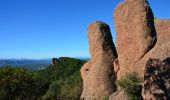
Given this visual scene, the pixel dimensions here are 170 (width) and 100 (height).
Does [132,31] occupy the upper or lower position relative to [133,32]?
→ upper

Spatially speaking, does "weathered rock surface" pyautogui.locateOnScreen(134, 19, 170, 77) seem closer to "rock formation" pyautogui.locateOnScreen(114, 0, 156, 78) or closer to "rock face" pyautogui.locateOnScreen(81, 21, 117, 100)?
"rock formation" pyautogui.locateOnScreen(114, 0, 156, 78)

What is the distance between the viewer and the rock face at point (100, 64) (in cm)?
4059

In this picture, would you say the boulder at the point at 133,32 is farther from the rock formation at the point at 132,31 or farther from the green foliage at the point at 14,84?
the green foliage at the point at 14,84

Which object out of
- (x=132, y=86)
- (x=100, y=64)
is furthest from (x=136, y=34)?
(x=100, y=64)

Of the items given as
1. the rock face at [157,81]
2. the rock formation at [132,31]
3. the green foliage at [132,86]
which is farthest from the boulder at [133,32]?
the rock face at [157,81]

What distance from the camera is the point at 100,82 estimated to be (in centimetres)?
4075

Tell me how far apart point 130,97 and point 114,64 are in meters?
10.7

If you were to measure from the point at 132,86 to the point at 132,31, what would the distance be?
7593mm

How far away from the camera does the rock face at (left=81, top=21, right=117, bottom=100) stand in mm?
40594

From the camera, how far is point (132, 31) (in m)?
36.2

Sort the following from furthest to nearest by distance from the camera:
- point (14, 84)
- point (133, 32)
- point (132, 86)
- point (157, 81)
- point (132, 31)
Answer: point (14, 84) < point (132, 31) < point (133, 32) < point (132, 86) < point (157, 81)

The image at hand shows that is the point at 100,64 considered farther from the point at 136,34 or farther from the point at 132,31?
the point at 136,34

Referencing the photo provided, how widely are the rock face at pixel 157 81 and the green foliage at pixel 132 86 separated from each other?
1.22m

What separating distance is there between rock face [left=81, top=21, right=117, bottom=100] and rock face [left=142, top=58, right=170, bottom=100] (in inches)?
459
